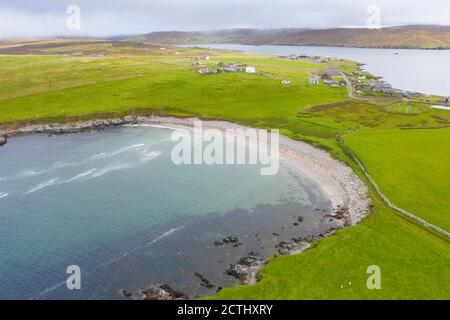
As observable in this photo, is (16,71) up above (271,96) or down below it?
above

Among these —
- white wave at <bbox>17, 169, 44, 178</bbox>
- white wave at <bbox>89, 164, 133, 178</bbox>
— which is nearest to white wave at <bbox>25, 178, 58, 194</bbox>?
white wave at <bbox>17, 169, 44, 178</bbox>

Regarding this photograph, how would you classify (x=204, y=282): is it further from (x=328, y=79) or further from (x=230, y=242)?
(x=328, y=79)

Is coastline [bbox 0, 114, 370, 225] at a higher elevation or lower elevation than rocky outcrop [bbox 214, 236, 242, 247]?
higher

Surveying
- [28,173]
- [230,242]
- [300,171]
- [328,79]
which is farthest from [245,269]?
[328,79]

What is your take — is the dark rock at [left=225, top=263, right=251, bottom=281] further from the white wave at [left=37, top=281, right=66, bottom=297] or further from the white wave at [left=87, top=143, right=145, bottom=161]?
the white wave at [left=87, top=143, right=145, bottom=161]

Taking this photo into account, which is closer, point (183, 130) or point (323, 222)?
point (323, 222)
